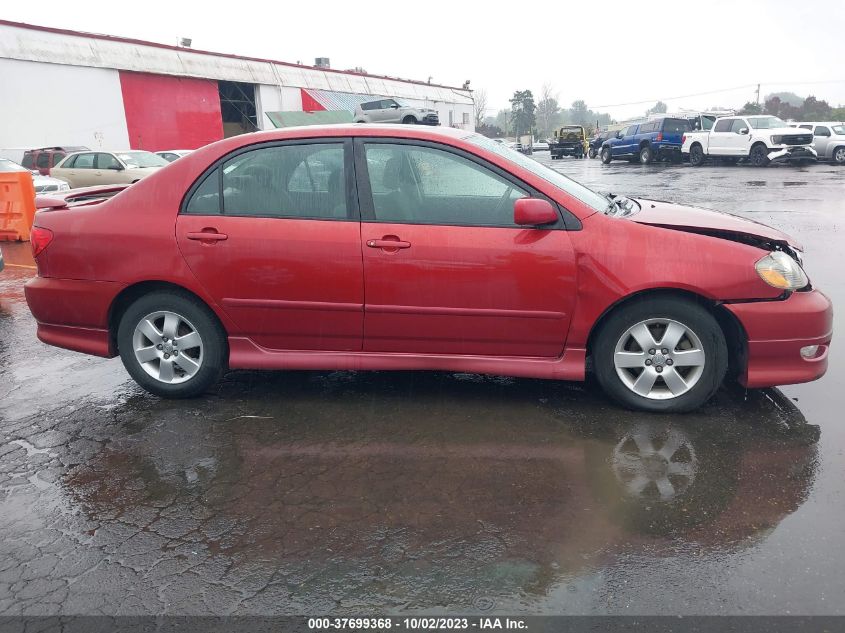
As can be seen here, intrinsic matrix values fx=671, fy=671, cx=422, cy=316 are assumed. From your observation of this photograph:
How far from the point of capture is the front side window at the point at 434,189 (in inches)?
154

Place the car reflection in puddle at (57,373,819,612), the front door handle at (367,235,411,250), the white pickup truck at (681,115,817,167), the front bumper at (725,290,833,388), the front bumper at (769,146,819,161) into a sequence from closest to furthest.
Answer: the car reflection in puddle at (57,373,819,612) < the front bumper at (725,290,833,388) < the front door handle at (367,235,411,250) < the front bumper at (769,146,819,161) < the white pickup truck at (681,115,817,167)

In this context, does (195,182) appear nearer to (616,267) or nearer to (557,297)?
(557,297)

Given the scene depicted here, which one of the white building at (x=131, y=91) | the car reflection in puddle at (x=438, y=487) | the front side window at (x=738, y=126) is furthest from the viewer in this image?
the front side window at (x=738, y=126)

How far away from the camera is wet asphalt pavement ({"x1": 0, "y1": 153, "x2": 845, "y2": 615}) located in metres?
2.51

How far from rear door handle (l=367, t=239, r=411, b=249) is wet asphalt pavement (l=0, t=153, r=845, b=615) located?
1016 mm

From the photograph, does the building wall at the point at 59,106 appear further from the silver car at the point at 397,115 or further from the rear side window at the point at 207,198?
the rear side window at the point at 207,198

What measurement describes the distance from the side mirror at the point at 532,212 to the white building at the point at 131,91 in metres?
24.8

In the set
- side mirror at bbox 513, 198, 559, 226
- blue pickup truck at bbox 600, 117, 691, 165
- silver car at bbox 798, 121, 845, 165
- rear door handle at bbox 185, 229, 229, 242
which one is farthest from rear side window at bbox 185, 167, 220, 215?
blue pickup truck at bbox 600, 117, 691, 165

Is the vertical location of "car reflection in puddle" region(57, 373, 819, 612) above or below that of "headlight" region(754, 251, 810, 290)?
below

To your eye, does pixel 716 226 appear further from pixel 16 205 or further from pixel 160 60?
pixel 160 60

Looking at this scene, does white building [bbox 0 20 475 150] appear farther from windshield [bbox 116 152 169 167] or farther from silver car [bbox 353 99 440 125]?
windshield [bbox 116 152 169 167]

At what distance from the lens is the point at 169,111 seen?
29.7 meters

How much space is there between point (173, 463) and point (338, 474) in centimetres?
91

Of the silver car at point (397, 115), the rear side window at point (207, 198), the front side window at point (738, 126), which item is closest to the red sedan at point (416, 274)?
the rear side window at point (207, 198)
